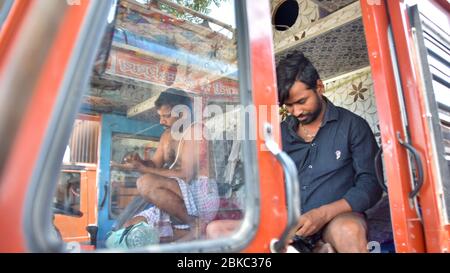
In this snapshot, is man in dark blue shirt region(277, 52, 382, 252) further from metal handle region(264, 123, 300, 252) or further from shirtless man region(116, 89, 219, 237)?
metal handle region(264, 123, 300, 252)

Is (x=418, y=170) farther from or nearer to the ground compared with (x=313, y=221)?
Result: farther from the ground

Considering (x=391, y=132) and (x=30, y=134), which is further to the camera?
(x=391, y=132)

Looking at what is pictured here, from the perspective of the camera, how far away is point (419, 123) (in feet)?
4.61

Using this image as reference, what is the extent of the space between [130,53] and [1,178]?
1038 millimetres

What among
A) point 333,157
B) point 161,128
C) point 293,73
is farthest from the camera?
point 293,73

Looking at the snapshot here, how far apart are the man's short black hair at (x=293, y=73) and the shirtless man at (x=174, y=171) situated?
830mm

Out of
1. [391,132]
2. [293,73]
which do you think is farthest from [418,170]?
[293,73]

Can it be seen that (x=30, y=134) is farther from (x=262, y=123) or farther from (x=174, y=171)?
(x=174, y=171)

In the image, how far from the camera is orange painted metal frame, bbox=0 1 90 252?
62 centimetres

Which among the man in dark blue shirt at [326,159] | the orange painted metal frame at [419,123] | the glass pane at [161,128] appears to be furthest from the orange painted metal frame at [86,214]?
the orange painted metal frame at [419,123]

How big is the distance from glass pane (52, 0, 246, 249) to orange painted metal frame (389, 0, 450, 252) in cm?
75

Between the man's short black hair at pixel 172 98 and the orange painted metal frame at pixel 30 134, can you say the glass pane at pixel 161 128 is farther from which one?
the orange painted metal frame at pixel 30 134

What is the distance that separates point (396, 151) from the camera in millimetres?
1401

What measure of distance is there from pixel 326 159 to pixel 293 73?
2.00 feet
